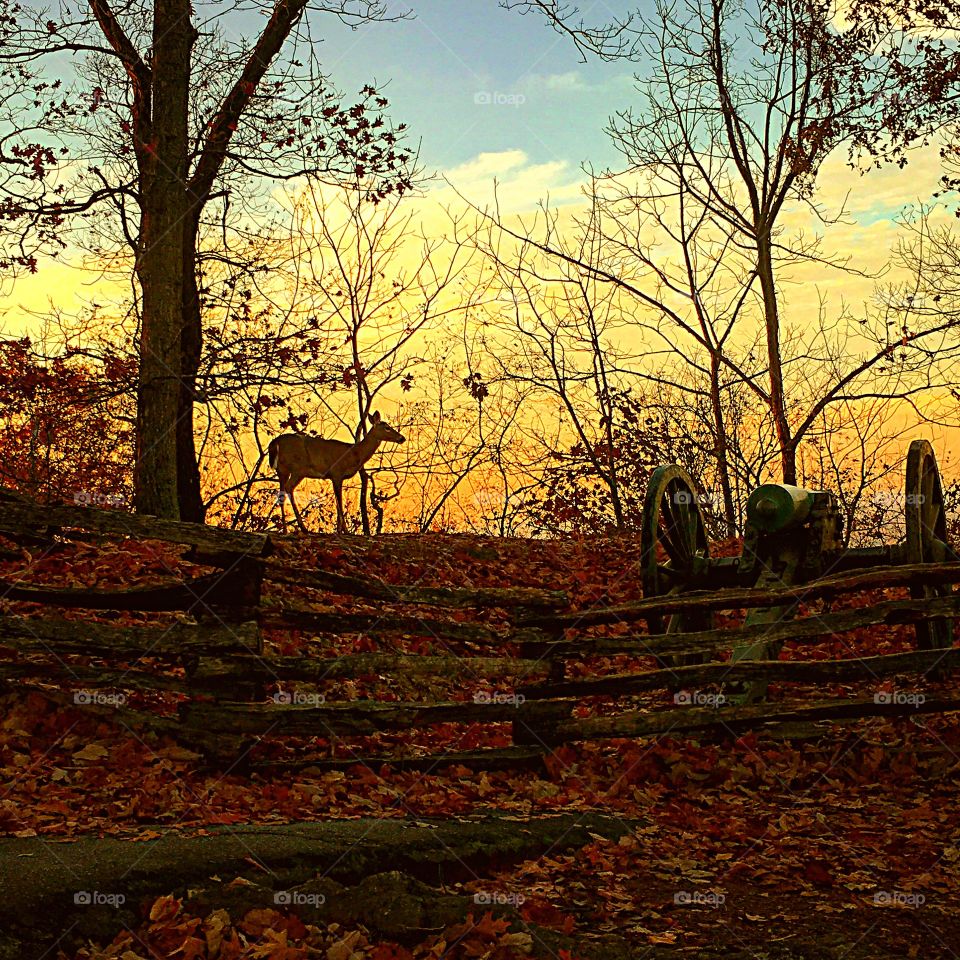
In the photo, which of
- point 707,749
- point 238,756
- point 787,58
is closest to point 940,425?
point 787,58

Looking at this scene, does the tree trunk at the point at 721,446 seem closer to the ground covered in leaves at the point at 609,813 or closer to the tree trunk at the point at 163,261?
the ground covered in leaves at the point at 609,813

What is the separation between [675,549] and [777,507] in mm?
1191

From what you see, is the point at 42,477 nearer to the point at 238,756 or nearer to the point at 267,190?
the point at 267,190

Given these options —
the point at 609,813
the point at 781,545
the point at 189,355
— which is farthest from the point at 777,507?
the point at 189,355

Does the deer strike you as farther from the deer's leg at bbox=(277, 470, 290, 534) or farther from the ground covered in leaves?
the ground covered in leaves

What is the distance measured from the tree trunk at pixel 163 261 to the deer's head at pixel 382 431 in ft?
15.7

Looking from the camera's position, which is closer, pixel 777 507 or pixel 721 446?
pixel 777 507

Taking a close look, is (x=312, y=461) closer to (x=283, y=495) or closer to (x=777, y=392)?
(x=283, y=495)

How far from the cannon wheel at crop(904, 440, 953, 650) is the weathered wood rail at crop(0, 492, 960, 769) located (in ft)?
2.94

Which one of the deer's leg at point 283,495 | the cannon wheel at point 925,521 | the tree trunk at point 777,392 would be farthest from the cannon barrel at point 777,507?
the deer's leg at point 283,495

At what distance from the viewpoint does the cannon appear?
8.89 metres

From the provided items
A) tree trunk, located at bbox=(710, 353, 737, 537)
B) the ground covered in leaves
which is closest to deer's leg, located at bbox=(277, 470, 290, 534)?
the ground covered in leaves

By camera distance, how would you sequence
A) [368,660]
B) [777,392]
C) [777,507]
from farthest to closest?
[777,392], [777,507], [368,660]

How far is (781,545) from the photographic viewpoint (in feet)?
30.3
